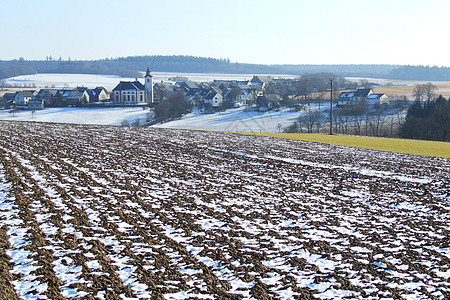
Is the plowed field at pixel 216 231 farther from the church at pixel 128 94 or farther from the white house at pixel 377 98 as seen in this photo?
the church at pixel 128 94

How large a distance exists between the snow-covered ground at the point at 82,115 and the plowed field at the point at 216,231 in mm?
61750

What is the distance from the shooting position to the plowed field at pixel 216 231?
841 centimetres

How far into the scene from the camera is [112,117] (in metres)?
85.9

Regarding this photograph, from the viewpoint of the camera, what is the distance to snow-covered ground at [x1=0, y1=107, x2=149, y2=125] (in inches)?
3174

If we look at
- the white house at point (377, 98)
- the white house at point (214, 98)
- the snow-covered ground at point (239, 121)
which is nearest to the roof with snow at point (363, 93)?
the white house at point (377, 98)

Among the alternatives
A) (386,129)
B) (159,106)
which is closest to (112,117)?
(159,106)

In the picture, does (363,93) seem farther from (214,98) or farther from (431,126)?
(431,126)

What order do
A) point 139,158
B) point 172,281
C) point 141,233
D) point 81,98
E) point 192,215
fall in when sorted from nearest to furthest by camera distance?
point 172,281
point 141,233
point 192,215
point 139,158
point 81,98

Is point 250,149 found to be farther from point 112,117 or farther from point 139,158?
point 112,117

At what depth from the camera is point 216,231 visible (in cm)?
1142

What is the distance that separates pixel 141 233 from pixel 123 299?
10.9 feet

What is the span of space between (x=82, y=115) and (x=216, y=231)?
8119 centimetres

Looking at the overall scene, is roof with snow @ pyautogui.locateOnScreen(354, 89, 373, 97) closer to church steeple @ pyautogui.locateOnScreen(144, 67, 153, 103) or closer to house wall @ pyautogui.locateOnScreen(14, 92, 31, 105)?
church steeple @ pyautogui.locateOnScreen(144, 67, 153, 103)

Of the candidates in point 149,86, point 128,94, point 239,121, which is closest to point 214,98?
point 149,86
